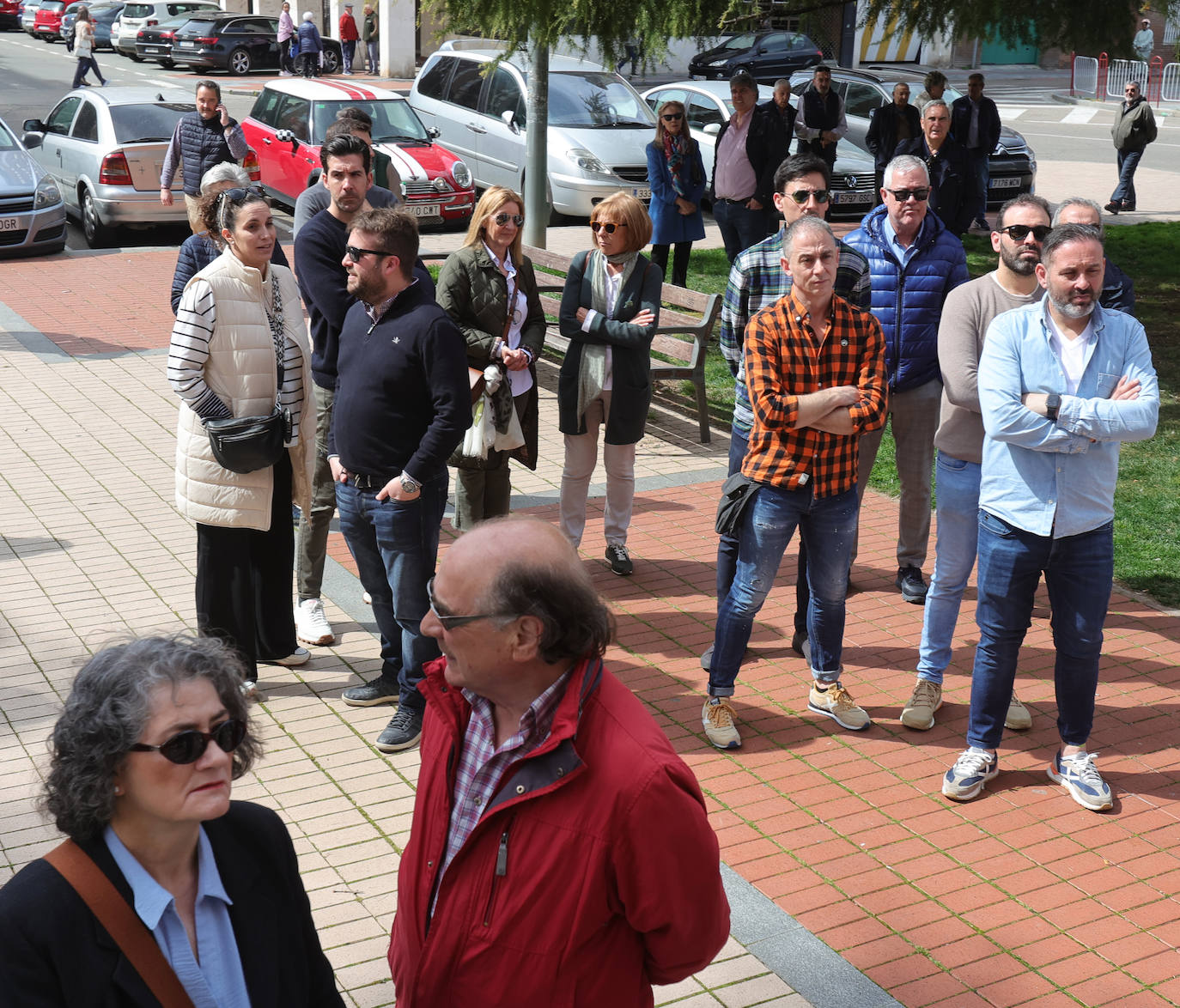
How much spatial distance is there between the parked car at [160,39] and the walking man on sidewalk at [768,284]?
4127 cm

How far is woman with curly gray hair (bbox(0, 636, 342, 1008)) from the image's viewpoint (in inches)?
87.0

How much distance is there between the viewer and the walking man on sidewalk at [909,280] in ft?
20.2

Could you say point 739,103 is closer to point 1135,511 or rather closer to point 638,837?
point 1135,511

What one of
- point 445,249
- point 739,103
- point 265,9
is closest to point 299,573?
point 739,103

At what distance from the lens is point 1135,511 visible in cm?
827

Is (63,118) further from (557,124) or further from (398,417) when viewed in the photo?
(398,417)

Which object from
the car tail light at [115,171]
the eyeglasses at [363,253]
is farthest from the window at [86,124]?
the eyeglasses at [363,253]

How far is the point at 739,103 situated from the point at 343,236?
815cm

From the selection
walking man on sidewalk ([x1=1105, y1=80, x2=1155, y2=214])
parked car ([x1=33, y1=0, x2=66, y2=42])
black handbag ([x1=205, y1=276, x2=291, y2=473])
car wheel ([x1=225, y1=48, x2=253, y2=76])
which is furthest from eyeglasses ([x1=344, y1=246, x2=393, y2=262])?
parked car ([x1=33, y1=0, x2=66, y2=42])

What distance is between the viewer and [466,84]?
19.5m

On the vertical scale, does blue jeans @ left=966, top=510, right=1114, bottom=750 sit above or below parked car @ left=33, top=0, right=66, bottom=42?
below

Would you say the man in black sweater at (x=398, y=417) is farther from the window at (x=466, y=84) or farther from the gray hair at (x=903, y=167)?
the window at (x=466, y=84)

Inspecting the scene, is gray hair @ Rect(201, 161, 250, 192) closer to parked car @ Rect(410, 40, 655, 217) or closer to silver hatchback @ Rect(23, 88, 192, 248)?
silver hatchback @ Rect(23, 88, 192, 248)

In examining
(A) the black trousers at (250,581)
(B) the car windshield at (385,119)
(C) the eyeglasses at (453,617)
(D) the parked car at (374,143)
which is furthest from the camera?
(B) the car windshield at (385,119)
